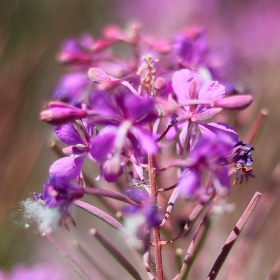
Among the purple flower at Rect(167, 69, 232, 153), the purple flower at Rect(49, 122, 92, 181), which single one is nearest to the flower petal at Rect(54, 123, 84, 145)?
the purple flower at Rect(49, 122, 92, 181)

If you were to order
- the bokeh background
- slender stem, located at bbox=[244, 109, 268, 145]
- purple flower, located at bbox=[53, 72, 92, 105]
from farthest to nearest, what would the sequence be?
1. the bokeh background
2. purple flower, located at bbox=[53, 72, 92, 105]
3. slender stem, located at bbox=[244, 109, 268, 145]

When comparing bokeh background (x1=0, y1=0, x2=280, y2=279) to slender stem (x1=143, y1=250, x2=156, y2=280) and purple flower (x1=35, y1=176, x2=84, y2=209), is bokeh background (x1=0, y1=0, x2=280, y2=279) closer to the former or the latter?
purple flower (x1=35, y1=176, x2=84, y2=209)

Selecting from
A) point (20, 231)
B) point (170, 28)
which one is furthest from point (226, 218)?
point (170, 28)

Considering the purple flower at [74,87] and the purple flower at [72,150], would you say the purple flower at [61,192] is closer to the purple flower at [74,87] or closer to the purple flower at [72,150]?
the purple flower at [72,150]

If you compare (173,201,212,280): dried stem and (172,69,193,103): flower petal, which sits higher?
(172,69,193,103): flower petal

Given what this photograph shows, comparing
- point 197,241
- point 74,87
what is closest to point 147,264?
point 197,241

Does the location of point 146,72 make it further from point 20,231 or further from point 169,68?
point 20,231

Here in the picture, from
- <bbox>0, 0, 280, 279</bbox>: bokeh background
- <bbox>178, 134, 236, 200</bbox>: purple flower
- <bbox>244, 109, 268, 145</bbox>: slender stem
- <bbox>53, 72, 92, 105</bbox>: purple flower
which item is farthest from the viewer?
<bbox>0, 0, 280, 279</bbox>: bokeh background
